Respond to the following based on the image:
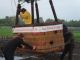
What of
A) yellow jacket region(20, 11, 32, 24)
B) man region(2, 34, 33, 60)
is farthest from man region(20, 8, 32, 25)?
man region(2, 34, 33, 60)

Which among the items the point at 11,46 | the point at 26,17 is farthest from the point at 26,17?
the point at 11,46

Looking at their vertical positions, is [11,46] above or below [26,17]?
below

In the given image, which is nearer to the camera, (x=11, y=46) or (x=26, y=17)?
(x=11, y=46)

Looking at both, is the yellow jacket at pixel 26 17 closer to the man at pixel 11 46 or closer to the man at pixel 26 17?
the man at pixel 26 17

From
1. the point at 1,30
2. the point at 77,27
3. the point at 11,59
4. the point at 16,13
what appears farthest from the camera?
the point at 1,30

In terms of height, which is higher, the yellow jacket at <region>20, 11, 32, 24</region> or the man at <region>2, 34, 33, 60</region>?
the yellow jacket at <region>20, 11, 32, 24</region>

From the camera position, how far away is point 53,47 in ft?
46.0

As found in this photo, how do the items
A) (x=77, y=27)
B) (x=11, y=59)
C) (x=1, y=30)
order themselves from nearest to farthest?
(x=11, y=59)
(x=77, y=27)
(x=1, y=30)

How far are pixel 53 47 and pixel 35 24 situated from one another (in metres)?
0.99

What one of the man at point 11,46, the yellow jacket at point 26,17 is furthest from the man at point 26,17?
the man at point 11,46

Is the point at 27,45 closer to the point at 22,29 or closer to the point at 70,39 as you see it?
the point at 22,29

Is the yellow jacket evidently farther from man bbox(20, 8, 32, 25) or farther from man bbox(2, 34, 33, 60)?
man bbox(2, 34, 33, 60)

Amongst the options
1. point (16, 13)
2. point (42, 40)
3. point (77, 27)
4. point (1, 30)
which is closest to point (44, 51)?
point (42, 40)

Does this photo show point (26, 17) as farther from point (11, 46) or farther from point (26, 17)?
point (11, 46)
